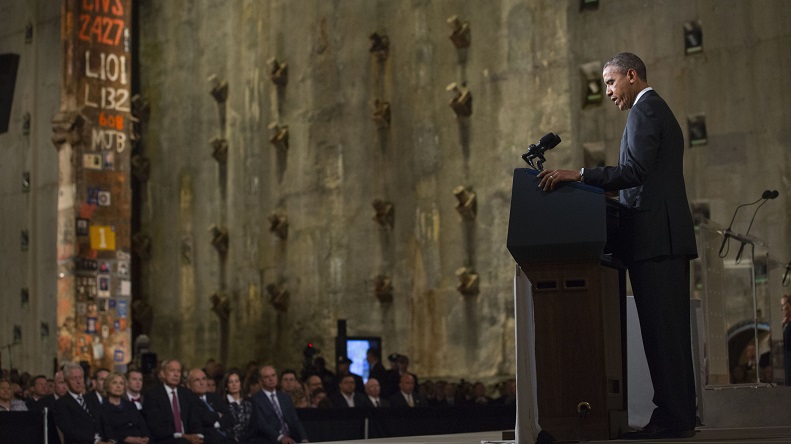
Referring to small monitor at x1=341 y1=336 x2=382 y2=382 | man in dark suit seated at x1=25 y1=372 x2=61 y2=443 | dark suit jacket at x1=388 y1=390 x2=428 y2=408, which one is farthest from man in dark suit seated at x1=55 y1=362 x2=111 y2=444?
small monitor at x1=341 y1=336 x2=382 y2=382

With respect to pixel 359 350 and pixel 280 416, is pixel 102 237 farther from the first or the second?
pixel 280 416

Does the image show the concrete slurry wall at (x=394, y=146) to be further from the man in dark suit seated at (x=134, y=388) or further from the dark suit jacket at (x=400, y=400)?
the man in dark suit seated at (x=134, y=388)

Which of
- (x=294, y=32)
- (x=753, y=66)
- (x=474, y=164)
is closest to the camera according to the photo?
(x=753, y=66)

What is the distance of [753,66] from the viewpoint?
1875 cm

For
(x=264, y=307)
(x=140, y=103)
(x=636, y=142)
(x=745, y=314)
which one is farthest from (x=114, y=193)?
(x=636, y=142)

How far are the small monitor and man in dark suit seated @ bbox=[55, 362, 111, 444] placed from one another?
29.4 feet

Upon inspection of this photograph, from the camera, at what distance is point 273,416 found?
12578 millimetres

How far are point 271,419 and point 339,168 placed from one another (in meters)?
12.1

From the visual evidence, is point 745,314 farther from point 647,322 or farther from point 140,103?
point 140,103

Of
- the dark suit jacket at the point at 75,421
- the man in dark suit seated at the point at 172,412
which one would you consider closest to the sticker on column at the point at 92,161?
the man in dark suit seated at the point at 172,412

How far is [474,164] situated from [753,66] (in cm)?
517

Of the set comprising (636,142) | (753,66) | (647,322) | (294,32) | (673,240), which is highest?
(294,32)

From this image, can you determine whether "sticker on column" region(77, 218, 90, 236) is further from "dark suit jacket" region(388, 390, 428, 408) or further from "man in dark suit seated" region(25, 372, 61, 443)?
"dark suit jacket" region(388, 390, 428, 408)

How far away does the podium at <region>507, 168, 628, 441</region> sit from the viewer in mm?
4863
